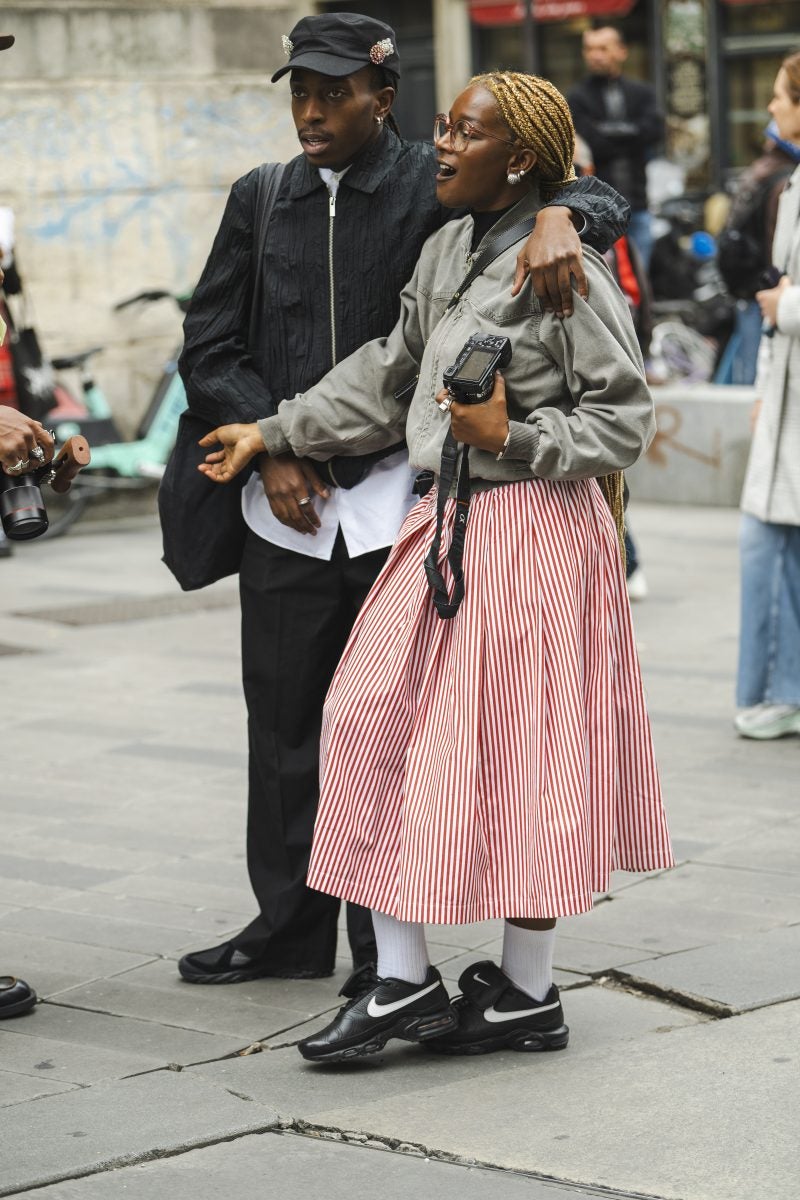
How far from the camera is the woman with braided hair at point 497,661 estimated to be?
3.69 m

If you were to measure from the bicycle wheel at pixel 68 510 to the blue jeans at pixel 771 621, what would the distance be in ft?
17.3

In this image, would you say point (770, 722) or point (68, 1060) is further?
point (770, 722)

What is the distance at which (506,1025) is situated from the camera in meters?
3.92

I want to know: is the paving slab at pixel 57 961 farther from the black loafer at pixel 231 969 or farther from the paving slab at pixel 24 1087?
the paving slab at pixel 24 1087

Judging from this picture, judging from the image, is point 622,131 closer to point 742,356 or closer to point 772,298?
point 742,356

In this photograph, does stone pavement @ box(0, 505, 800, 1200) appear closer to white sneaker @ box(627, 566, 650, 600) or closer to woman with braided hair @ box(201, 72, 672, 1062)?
woman with braided hair @ box(201, 72, 672, 1062)

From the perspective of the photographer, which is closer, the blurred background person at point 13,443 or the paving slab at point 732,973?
the blurred background person at point 13,443

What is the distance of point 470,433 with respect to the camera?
12.0 feet

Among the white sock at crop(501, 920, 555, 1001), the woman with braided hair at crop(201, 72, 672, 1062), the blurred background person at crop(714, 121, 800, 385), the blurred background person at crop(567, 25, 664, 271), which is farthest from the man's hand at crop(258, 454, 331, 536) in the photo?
the blurred background person at crop(567, 25, 664, 271)

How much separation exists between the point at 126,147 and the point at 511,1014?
951cm

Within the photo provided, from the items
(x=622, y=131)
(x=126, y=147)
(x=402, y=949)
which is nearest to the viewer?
(x=402, y=949)

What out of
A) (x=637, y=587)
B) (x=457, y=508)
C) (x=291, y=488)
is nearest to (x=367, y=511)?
(x=291, y=488)

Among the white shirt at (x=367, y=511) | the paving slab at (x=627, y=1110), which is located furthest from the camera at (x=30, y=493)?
the paving slab at (x=627, y=1110)

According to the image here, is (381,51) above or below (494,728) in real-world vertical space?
above
